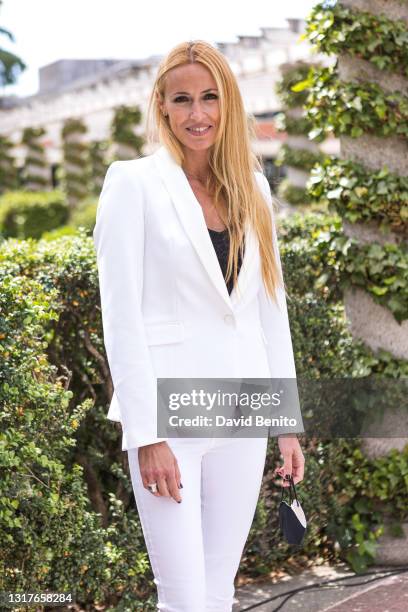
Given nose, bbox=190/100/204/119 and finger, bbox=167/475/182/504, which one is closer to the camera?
finger, bbox=167/475/182/504

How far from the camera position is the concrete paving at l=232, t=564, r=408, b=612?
12.3 feet

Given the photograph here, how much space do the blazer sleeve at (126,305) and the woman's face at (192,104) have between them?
0.25 m

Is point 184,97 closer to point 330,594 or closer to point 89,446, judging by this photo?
point 89,446

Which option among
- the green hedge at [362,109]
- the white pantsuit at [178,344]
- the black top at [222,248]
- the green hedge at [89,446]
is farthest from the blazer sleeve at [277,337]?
the green hedge at [362,109]

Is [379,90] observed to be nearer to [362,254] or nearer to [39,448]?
[362,254]

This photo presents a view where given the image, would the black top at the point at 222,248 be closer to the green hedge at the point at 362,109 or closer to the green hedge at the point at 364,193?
the green hedge at the point at 364,193

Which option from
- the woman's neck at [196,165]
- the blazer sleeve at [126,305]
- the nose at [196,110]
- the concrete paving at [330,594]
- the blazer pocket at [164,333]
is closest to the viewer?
the blazer sleeve at [126,305]

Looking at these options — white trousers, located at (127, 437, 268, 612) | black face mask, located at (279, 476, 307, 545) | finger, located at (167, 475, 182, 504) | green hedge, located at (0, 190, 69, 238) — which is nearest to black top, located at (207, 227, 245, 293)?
white trousers, located at (127, 437, 268, 612)

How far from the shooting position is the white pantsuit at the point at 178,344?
2299 millimetres

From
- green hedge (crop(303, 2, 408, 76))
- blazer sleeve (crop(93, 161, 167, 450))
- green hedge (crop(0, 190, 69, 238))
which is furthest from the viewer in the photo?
green hedge (crop(0, 190, 69, 238))

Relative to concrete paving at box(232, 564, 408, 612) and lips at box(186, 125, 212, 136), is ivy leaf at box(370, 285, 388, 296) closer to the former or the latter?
concrete paving at box(232, 564, 408, 612)

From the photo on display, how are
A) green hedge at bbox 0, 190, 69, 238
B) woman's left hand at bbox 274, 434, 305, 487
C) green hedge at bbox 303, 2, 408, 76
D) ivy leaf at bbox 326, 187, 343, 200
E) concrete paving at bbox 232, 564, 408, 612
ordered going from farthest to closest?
green hedge at bbox 0, 190, 69, 238 < ivy leaf at bbox 326, 187, 343, 200 < green hedge at bbox 303, 2, 408, 76 < concrete paving at bbox 232, 564, 408, 612 < woman's left hand at bbox 274, 434, 305, 487

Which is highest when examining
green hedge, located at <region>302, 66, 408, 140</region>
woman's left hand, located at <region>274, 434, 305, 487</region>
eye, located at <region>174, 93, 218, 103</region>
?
green hedge, located at <region>302, 66, 408, 140</region>

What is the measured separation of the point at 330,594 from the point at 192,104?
8.02ft
